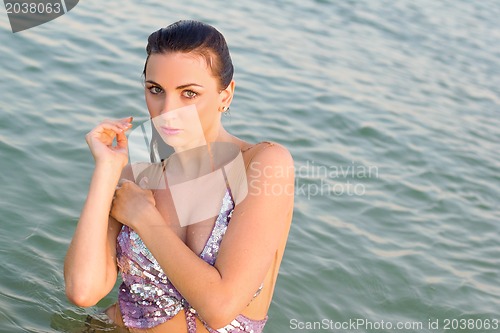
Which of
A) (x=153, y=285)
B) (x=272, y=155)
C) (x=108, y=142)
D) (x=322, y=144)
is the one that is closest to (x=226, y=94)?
(x=272, y=155)

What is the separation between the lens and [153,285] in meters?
3.24

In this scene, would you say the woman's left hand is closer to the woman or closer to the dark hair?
the woman

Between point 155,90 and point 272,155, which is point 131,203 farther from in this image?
point 272,155

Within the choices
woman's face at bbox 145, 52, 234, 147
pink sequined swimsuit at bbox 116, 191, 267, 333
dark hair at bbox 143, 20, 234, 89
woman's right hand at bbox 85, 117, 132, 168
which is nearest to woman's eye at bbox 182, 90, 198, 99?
woman's face at bbox 145, 52, 234, 147

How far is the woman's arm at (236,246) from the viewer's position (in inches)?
114

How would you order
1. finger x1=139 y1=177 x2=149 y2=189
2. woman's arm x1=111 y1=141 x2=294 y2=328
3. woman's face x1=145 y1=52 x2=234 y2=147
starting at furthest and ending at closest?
finger x1=139 y1=177 x2=149 y2=189, woman's face x1=145 y1=52 x2=234 y2=147, woman's arm x1=111 y1=141 x2=294 y2=328

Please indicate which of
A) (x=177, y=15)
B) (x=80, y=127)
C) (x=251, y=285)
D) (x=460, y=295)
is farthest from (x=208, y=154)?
(x=177, y=15)

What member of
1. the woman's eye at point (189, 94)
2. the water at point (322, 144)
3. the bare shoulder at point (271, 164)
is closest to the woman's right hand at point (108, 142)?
the woman's eye at point (189, 94)

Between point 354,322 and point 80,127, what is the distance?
2463mm

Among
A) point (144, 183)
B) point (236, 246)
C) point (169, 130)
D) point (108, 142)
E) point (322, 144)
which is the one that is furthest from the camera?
point (322, 144)

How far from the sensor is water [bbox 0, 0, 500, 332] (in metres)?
4.74

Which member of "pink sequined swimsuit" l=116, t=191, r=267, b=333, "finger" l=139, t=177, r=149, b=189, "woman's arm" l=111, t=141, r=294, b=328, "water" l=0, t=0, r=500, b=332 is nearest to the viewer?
"woman's arm" l=111, t=141, r=294, b=328

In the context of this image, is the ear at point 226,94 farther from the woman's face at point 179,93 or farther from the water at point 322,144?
the water at point 322,144

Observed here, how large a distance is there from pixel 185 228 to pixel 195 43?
68cm
